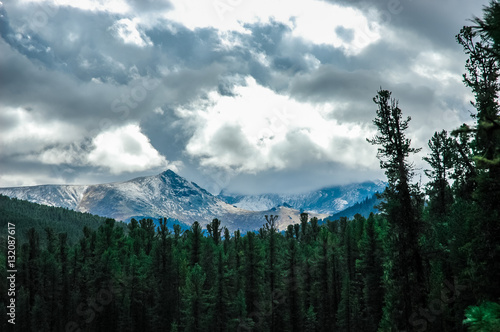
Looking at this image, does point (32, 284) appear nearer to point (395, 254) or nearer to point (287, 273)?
point (287, 273)

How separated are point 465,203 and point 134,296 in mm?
45350

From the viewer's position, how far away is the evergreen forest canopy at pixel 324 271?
1786cm

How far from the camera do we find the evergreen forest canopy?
58.6 ft

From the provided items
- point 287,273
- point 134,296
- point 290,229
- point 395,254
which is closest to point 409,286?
point 395,254

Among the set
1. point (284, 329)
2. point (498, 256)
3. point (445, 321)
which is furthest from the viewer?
point (284, 329)

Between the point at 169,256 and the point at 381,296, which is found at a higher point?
the point at 169,256

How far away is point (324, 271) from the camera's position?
53.9 m

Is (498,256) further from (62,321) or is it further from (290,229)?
(290,229)

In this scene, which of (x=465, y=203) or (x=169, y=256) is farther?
(x=169, y=256)

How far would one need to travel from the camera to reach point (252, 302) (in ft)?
160

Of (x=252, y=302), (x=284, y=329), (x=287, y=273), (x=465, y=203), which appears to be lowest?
(x=284, y=329)

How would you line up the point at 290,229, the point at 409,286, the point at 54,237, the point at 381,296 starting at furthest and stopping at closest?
1. the point at 290,229
2. the point at 54,237
3. the point at 381,296
4. the point at 409,286

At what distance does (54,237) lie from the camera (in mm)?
70125

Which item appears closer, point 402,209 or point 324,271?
point 402,209
